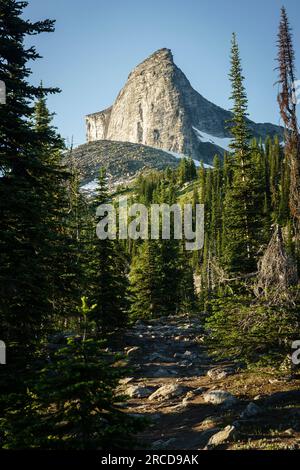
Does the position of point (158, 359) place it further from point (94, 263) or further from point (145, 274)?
point (145, 274)

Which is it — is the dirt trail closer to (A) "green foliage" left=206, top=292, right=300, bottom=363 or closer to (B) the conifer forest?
(B) the conifer forest

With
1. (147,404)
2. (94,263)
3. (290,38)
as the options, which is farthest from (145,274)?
(290,38)

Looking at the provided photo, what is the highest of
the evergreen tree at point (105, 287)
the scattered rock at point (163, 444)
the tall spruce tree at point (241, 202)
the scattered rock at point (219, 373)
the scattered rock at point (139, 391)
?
the tall spruce tree at point (241, 202)

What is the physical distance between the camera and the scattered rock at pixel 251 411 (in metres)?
11.3

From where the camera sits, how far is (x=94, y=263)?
27781 millimetres

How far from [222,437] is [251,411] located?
2.06 metres

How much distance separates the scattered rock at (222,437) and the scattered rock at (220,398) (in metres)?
3.12

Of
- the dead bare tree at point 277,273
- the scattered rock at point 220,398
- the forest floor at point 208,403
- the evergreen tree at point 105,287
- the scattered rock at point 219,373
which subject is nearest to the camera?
the forest floor at point 208,403

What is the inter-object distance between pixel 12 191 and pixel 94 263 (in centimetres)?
1733

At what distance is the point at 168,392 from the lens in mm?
15641

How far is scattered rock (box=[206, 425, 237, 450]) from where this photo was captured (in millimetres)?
9565

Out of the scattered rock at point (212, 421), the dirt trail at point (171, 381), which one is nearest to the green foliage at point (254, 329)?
the dirt trail at point (171, 381)

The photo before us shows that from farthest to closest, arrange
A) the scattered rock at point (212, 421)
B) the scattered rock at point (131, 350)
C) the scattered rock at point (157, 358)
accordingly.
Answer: the scattered rock at point (131, 350)
the scattered rock at point (157, 358)
the scattered rock at point (212, 421)

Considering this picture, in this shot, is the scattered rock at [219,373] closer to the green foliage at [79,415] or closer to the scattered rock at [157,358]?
the scattered rock at [157,358]
